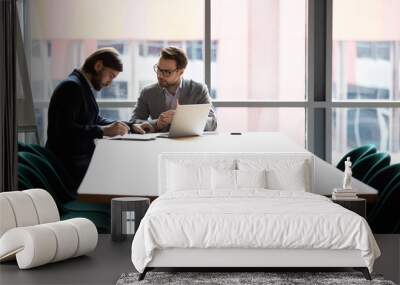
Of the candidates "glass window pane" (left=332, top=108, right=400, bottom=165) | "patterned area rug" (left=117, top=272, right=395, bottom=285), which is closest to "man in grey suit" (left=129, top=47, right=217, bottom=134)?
"glass window pane" (left=332, top=108, right=400, bottom=165)

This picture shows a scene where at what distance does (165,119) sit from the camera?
27.1ft

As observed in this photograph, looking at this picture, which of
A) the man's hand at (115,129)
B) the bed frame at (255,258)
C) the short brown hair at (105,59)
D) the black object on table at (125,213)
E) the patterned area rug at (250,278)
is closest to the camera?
the patterned area rug at (250,278)

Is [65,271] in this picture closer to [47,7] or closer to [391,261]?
[391,261]

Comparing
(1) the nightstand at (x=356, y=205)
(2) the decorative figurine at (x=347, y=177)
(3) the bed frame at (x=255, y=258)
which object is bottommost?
(3) the bed frame at (x=255, y=258)

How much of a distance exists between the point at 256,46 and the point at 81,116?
6.11 feet

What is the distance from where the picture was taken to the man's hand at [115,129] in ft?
27.4

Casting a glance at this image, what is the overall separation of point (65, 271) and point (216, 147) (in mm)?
2395

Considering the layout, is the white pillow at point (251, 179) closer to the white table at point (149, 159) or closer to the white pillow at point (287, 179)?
the white pillow at point (287, 179)

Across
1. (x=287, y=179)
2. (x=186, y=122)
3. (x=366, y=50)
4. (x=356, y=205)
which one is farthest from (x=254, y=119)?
(x=356, y=205)

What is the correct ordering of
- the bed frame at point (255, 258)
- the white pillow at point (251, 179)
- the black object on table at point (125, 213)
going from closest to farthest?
the bed frame at point (255, 258), the white pillow at point (251, 179), the black object on table at point (125, 213)

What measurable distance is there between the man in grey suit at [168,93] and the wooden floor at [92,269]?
4.97 feet

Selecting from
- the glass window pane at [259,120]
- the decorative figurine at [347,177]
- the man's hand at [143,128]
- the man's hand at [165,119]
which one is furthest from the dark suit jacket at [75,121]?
the decorative figurine at [347,177]

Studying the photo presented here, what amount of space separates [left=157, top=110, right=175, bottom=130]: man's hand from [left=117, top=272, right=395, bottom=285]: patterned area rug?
2.25 metres

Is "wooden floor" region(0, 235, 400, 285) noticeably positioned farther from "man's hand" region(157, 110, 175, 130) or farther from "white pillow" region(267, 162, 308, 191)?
"man's hand" region(157, 110, 175, 130)
